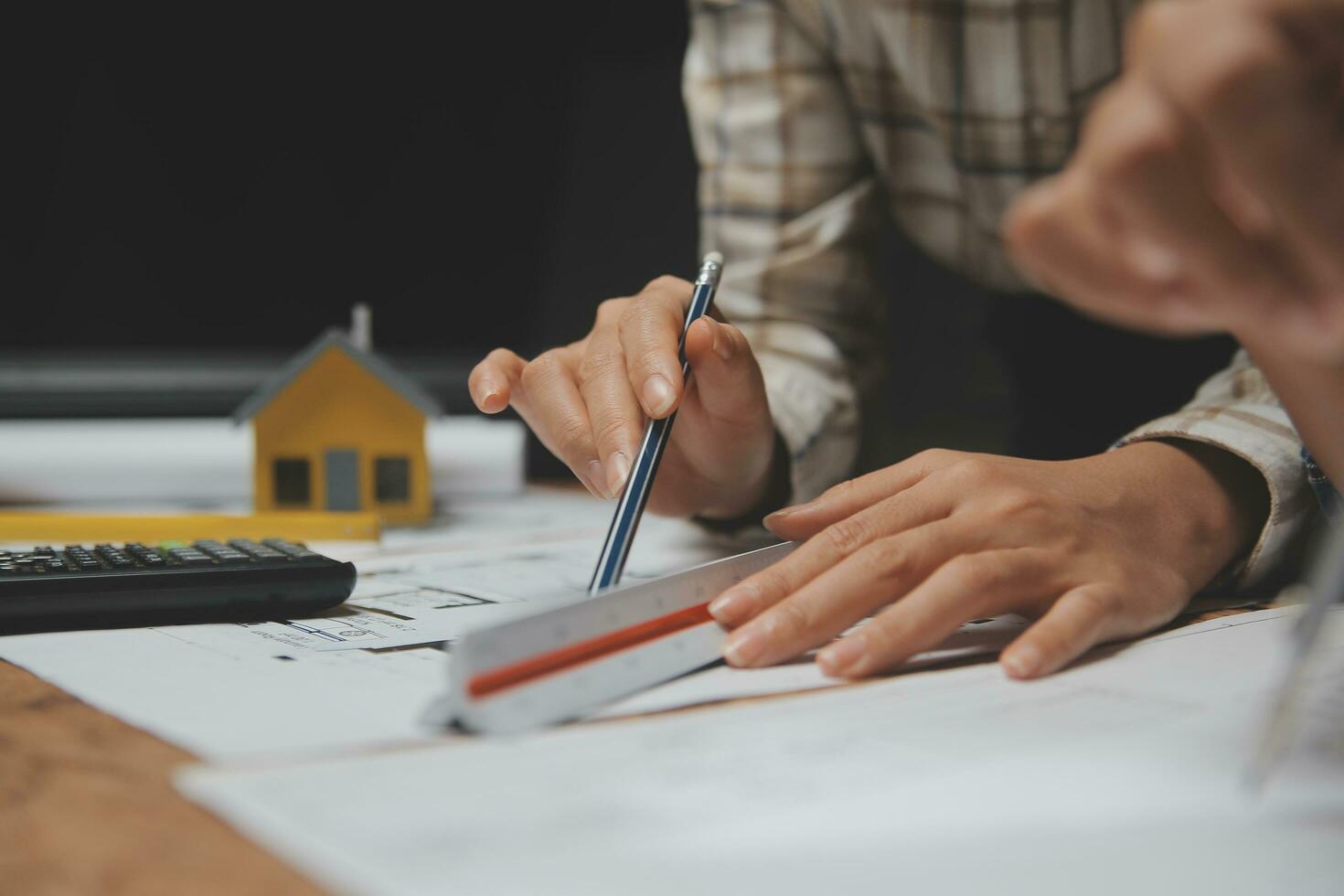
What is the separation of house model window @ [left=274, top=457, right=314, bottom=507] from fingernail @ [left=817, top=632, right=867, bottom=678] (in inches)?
25.9

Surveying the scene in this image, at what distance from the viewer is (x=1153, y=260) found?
30 cm

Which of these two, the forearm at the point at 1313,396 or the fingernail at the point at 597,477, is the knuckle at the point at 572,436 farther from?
the forearm at the point at 1313,396

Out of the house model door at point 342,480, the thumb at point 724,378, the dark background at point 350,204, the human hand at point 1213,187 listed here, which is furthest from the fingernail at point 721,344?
the dark background at point 350,204

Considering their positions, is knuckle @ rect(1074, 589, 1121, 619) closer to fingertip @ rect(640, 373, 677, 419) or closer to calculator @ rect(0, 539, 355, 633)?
fingertip @ rect(640, 373, 677, 419)

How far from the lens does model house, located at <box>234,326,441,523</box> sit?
938 millimetres

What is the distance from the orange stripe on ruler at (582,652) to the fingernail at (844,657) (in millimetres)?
60

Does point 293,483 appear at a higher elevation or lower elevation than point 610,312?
lower

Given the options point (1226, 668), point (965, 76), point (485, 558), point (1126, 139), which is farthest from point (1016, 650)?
point (965, 76)

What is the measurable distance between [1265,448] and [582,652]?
1.31 feet

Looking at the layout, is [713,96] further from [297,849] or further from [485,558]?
[297,849]

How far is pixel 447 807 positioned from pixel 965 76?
868 millimetres

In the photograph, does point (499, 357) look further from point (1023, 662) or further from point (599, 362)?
point (1023, 662)

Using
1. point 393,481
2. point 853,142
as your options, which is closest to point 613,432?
point 393,481

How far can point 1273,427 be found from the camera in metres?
0.60
